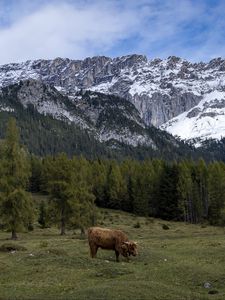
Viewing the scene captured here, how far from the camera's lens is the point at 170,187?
122375 mm

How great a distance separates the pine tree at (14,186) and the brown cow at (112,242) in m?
26.4

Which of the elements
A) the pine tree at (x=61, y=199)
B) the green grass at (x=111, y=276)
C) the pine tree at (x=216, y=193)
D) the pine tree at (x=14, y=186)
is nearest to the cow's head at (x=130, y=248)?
the green grass at (x=111, y=276)

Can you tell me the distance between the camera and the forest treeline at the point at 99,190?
60166 mm

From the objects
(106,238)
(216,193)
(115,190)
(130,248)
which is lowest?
(130,248)

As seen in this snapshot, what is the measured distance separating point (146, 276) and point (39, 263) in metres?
7.95

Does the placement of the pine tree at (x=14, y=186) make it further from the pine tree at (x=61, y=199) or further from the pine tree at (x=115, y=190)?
the pine tree at (x=115, y=190)

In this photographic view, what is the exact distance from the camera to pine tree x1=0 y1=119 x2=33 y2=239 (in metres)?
58.8

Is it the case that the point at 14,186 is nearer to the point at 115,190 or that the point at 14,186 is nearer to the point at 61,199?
the point at 61,199

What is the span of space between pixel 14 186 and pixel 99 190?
83093 mm

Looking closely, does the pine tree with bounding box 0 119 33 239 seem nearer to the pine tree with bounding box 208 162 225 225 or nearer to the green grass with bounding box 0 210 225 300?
the green grass with bounding box 0 210 225 300

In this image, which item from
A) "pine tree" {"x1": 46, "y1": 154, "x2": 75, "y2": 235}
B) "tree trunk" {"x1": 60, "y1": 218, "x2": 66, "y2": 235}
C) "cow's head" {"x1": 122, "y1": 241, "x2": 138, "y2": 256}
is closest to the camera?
→ "cow's head" {"x1": 122, "y1": 241, "x2": 138, "y2": 256}

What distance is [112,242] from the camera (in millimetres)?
34000

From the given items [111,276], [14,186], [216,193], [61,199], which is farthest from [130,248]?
[216,193]

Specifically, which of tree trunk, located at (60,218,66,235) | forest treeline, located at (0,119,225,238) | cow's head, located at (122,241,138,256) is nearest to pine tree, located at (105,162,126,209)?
forest treeline, located at (0,119,225,238)
